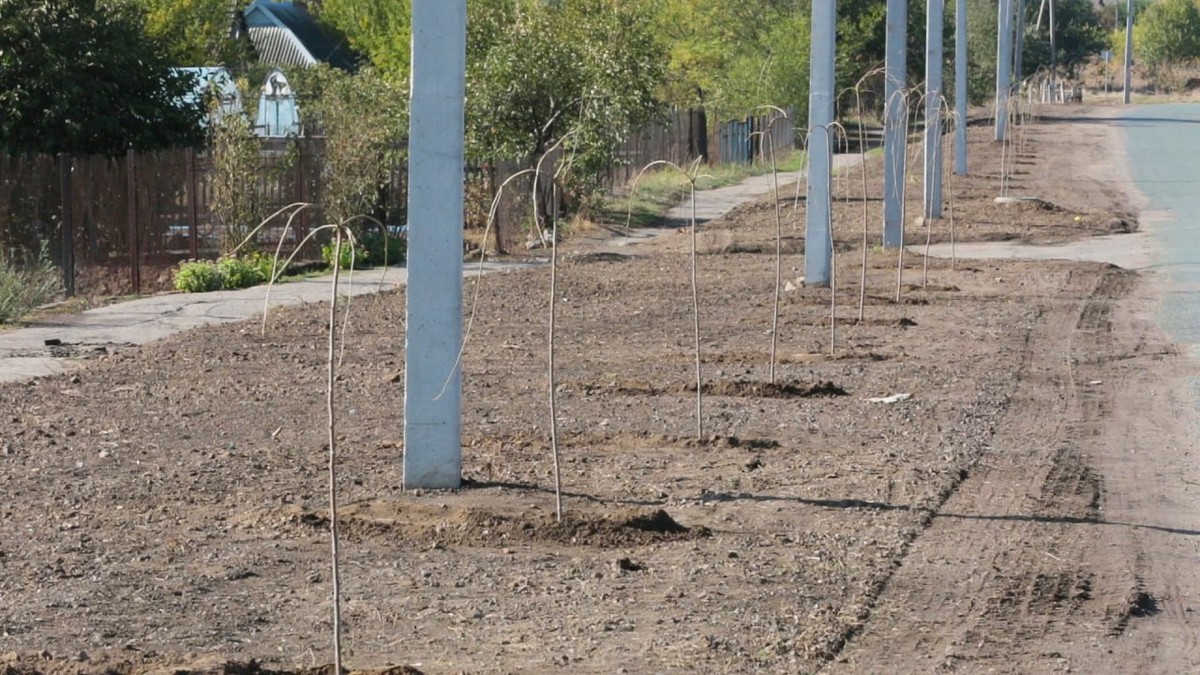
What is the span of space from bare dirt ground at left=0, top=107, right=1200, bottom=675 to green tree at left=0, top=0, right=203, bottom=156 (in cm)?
Answer: 818

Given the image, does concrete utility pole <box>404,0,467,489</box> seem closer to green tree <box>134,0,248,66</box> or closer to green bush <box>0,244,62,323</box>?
green bush <box>0,244,62,323</box>

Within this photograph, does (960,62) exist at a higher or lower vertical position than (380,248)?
higher

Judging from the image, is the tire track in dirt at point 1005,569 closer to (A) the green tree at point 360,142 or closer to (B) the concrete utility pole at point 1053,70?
(A) the green tree at point 360,142

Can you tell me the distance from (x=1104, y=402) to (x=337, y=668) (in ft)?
23.6

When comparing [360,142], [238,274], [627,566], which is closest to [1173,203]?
[360,142]

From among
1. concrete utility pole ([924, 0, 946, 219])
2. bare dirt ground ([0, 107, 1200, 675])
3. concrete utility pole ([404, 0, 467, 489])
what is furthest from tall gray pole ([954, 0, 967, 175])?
concrete utility pole ([404, 0, 467, 489])

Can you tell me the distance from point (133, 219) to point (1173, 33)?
103481mm

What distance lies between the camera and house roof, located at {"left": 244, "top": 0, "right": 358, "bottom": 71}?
6053 cm

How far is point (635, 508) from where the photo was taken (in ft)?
24.2

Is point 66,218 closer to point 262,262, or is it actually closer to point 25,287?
point 262,262

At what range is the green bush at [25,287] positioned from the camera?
15450 millimetres

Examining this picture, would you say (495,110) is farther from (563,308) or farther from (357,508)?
(357,508)

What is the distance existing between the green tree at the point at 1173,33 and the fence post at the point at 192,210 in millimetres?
102232

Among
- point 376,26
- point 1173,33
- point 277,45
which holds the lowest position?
point 376,26
